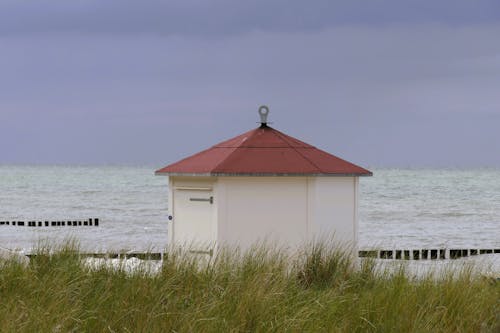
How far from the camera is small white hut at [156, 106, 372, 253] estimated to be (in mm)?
9969

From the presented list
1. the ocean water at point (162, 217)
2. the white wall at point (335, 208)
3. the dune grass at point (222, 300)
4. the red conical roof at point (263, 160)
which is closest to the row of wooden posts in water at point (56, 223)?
the ocean water at point (162, 217)

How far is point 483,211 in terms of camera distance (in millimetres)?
47219

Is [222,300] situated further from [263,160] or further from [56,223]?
[56,223]

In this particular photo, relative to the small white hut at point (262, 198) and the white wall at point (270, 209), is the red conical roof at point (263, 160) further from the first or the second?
the white wall at point (270, 209)

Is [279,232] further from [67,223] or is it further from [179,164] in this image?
[67,223]

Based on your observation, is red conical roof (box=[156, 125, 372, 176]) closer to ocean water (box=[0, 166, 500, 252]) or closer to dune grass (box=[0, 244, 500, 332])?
dune grass (box=[0, 244, 500, 332])

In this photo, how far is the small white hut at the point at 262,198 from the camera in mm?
9969

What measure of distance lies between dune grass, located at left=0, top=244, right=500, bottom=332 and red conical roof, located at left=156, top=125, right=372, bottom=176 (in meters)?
1.17

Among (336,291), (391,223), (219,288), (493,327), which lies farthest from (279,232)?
(391,223)

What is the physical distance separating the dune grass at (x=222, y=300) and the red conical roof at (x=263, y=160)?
1173mm

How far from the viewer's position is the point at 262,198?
32.8ft

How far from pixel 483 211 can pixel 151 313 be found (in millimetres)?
42645

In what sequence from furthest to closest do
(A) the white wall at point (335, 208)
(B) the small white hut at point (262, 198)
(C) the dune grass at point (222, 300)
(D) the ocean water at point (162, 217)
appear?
(D) the ocean water at point (162, 217), (A) the white wall at point (335, 208), (B) the small white hut at point (262, 198), (C) the dune grass at point (222, 300)

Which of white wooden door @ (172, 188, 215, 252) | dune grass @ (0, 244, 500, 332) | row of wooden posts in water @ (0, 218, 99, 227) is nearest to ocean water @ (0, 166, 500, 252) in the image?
row of wooden posts in water @ (0, 218, 99, 227)
